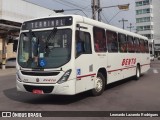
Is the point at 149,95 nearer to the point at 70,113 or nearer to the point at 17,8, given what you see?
the point at 70,113

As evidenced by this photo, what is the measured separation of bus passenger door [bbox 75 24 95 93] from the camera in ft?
31.9

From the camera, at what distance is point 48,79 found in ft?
30.9

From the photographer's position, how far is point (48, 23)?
10070 millimetres

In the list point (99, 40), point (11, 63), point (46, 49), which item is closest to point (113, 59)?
A: point (99, 40)

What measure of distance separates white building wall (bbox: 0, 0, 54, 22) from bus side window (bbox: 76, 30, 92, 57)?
84.7 feet

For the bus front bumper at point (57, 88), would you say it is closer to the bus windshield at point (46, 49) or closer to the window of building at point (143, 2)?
the bus windshield at point (46, 49)

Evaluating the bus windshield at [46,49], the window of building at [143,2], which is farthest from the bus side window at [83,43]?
the window of building at [143,2]

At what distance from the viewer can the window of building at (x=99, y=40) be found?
37.0ft

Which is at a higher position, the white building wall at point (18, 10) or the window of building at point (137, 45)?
the white building wall at point (18, 10)

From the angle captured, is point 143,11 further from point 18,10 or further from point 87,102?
point 87,102

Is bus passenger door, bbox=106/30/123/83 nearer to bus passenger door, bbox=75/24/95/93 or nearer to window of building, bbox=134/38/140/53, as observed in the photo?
bus passenger door, bbox=75/24/95/93

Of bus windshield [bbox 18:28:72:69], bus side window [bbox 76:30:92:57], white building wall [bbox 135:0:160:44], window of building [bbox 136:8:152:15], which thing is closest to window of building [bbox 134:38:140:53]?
bus side window [bbox 76:30:92:57]

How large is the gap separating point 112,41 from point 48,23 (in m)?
3.99

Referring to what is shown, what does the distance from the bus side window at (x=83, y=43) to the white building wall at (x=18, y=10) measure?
25806mm
